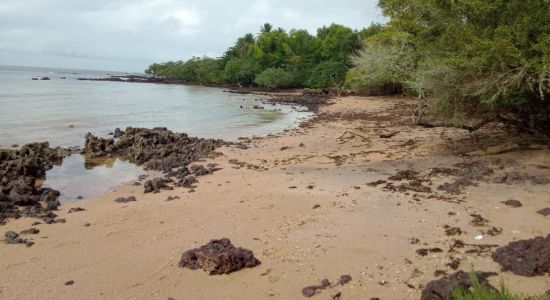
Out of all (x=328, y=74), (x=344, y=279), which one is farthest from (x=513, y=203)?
(x=328, y=74)

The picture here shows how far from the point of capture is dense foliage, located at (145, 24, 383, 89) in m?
62.1

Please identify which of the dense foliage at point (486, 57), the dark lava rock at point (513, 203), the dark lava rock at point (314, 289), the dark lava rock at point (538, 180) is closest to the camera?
the dark lava rock at point (314, 289)

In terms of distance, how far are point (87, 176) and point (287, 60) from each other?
62.3 meters

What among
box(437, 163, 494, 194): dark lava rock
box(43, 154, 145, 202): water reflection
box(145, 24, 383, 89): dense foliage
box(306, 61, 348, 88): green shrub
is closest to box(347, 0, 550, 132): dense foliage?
box(437, 163, 494, 194): dark lava rock

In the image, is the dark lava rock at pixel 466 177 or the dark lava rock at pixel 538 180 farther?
the dark lava rock at pixel 466 177

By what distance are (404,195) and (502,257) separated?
312cm

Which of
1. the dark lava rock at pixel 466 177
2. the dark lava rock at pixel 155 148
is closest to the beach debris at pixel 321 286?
the dark lava rock at pixel 466 177

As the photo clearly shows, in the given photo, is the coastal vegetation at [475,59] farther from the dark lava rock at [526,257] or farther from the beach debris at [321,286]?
the beach debris at [321,286]

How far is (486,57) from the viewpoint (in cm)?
888

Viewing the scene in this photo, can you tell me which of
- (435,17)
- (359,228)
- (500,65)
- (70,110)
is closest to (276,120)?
(70,110)

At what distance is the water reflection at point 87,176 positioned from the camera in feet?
37.0

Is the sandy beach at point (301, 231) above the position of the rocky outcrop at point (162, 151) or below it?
above

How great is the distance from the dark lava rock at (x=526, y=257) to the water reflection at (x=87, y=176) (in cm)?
895

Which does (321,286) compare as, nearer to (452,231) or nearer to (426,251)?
(426,251)
